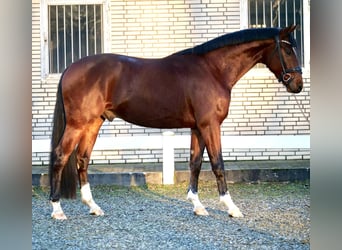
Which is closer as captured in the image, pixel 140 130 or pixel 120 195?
pixel 120 195

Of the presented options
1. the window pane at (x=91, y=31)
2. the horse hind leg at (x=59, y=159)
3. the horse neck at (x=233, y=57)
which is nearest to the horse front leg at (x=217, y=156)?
the horse neck at (x=233, y=57)

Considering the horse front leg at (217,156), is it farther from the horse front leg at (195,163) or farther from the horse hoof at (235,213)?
the horse front leg at (195,163)

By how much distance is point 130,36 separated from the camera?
6.82 m

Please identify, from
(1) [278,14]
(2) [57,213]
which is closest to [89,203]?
(2) [57,213]

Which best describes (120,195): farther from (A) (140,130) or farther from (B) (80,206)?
(A) (140,130)

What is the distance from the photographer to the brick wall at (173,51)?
675 centimetres

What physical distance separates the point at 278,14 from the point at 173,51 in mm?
1514

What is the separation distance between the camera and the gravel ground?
3400mm

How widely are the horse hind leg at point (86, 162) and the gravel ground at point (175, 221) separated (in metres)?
0.13

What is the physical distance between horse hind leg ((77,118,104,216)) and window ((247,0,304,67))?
10.5 feet

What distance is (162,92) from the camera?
4.49 meters

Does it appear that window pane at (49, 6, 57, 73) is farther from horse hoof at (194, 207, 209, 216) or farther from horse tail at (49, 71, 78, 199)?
horse hoof at (194, 207, 209, 216)
